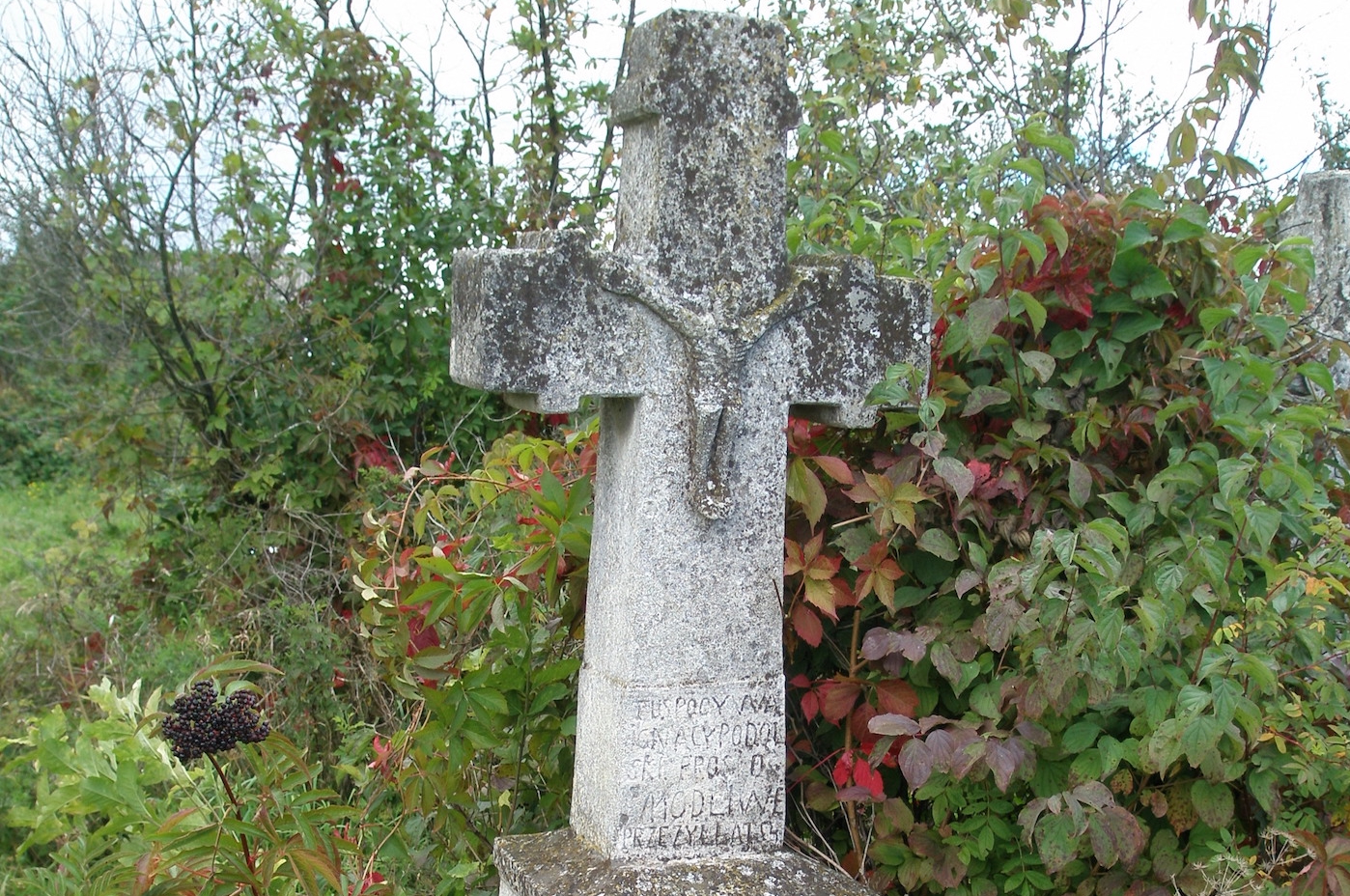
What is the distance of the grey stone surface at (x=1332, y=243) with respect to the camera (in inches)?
158

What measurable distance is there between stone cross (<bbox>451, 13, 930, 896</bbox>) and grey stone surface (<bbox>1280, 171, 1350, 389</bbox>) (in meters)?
2.18

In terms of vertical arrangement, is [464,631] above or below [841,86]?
below

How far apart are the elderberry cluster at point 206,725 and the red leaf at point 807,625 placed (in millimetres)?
1137

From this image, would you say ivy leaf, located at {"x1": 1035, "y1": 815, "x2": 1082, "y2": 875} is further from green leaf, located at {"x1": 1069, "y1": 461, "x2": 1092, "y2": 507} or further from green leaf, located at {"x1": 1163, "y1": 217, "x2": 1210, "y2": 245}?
green leaf, located at {"x1": 1163, "y1": 217, "x2": 1210, "y2": 245}

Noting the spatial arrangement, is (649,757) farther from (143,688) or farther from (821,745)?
(143,688)

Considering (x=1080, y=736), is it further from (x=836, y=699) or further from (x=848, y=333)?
(x=848, y=333)

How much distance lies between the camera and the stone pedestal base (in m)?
2.41

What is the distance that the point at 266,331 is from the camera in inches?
224

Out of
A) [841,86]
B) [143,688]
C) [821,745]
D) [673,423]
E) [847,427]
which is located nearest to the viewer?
[673,423]

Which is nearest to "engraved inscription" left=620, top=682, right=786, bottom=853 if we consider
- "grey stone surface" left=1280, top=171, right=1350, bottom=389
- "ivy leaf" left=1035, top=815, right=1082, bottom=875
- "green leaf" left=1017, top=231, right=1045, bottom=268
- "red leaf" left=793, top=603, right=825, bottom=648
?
"red leaf" left=793, top=603, right=825, bottom=648

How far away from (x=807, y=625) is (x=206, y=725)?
48.6 inches

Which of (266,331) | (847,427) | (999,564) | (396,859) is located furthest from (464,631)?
(266,331)

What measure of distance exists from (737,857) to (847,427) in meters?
0.96

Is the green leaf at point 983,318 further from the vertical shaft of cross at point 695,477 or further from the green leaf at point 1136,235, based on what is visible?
the vertical shaft of cross at point 695,477
